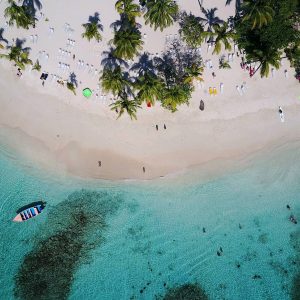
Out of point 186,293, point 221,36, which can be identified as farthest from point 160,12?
point 186,293

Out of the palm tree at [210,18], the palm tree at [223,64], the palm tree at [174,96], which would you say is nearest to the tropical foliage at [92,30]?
the palm tree at [174,96]

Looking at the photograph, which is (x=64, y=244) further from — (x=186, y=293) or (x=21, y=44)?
(x=21, y=44)

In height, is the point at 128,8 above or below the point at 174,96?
above

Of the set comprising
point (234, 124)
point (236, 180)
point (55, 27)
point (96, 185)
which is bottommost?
point (236, 180)

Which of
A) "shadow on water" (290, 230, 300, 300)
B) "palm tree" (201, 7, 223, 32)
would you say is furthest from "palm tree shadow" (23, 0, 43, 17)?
"shadow on water" (290, 230, 300, 300)

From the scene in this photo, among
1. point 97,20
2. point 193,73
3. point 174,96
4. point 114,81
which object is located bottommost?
point 174,96

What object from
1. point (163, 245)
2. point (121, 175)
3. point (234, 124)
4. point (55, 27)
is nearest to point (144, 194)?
point (121, 175)

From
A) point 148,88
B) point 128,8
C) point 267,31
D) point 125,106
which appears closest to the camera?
point 267,31

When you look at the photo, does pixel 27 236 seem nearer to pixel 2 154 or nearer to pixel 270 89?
pixel 2 154
